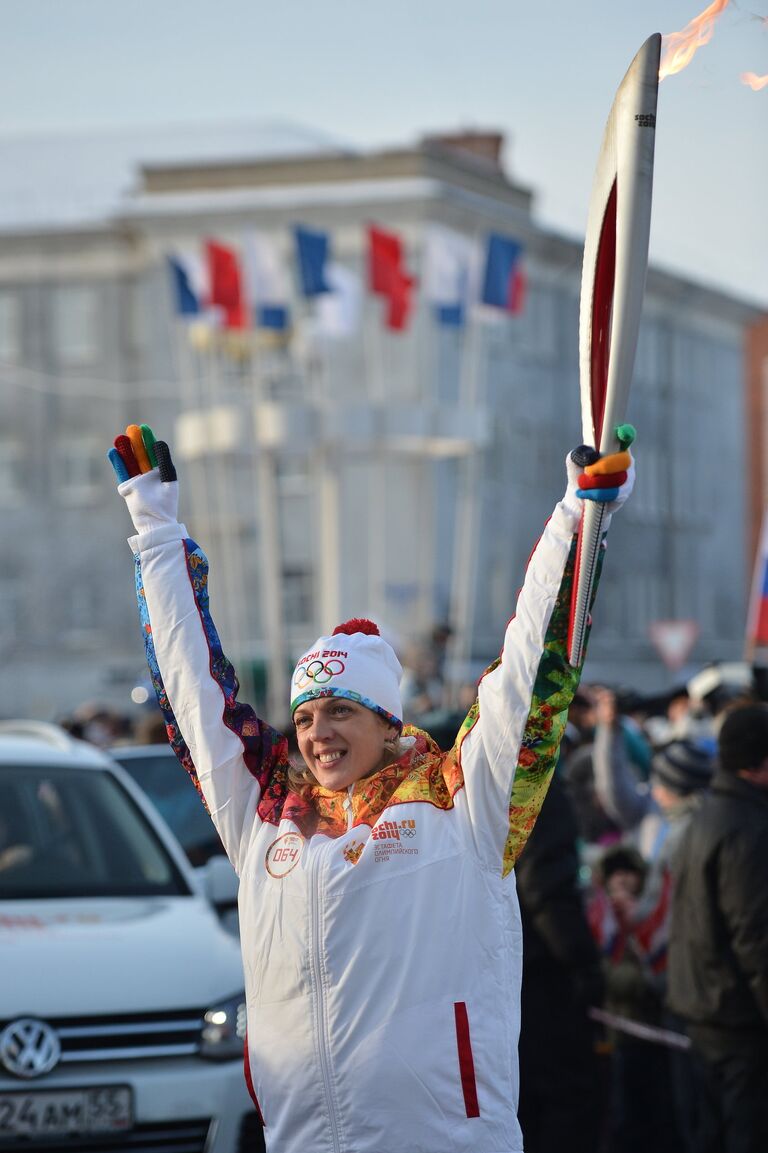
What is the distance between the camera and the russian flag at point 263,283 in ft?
87.0

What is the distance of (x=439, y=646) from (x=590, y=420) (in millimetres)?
13642

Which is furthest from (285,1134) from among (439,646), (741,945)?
(439,646)

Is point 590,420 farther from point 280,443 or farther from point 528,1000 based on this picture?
point 280,443

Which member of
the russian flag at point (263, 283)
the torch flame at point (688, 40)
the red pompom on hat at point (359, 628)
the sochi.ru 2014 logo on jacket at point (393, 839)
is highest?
the russian flag at point (263, 283)

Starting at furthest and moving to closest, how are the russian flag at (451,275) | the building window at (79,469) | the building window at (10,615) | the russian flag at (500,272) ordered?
the building window at (79,469)
the building window at (10,615)
the russian flag at (451,275)
the russian flag at (500,272)

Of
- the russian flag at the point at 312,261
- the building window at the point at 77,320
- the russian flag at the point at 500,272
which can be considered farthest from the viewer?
the building window at the point at 77,320

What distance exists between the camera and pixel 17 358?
4512 centimetres

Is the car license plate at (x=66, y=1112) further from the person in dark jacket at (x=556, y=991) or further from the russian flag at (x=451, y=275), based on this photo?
the russian flag at (x=451, y=275)

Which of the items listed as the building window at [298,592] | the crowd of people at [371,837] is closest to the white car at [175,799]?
the crowd of people at [371,837]

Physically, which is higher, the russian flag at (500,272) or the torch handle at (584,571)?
the russian flag at (500,272)

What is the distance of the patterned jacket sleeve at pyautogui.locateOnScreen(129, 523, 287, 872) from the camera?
3613 mm

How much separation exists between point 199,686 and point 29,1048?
213cm

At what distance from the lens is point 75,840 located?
6.59m

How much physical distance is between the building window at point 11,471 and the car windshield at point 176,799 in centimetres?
3681
